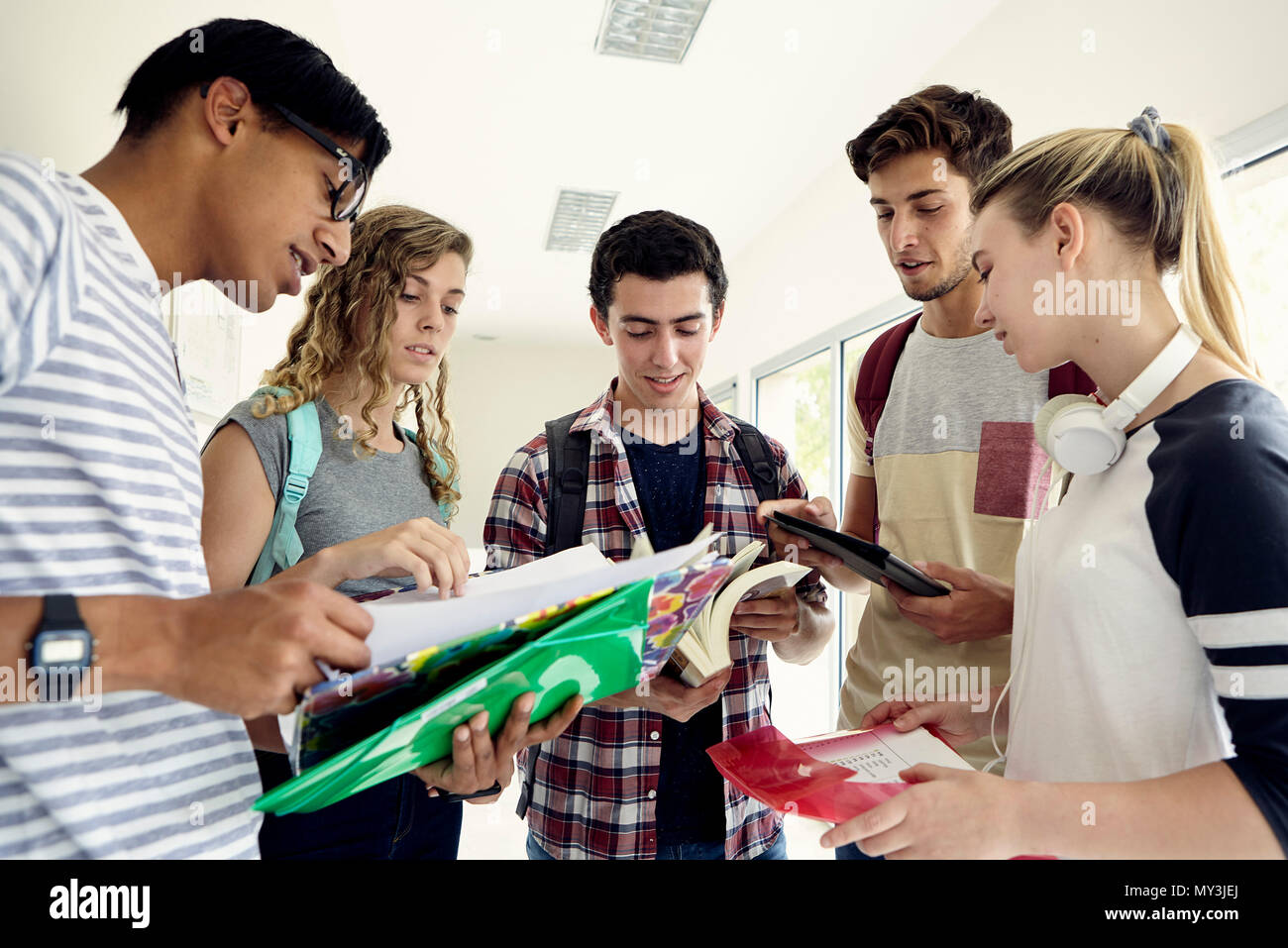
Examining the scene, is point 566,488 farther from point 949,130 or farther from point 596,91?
point 596,91

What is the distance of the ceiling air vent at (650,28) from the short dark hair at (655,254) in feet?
6.44

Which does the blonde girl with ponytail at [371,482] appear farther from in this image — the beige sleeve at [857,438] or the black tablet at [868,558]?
the beige sleeve at [857,438]

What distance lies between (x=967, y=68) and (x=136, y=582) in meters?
3.68

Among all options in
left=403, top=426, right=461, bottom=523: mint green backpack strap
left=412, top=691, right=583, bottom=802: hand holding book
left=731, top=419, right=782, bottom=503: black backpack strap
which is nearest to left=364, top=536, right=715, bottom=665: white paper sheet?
left=412, top=691, right=583, bottom=802: hand holding book

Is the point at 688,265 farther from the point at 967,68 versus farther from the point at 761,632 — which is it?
the point at 967,68

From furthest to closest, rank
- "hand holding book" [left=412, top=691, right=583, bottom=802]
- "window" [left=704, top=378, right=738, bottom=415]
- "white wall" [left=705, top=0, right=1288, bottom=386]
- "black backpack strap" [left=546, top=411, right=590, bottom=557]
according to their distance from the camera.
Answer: "window" [left=704, top=378, right=738, bottom=415] → "white wall" [left=705, top=0, right=1288, bottom=386] → "black backpack strap" [left=546, top=411, right=590, bottom=557] → "hand holding book" [left=412, top=691, right=583, bottom=802]

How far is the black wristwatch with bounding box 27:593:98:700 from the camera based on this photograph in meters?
0.55

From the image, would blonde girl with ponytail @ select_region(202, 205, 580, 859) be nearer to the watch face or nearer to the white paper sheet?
the white paper sheet

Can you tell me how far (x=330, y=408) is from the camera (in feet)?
5.14

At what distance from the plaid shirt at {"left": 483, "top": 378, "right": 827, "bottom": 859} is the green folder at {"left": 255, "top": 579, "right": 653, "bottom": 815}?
0.60 metres

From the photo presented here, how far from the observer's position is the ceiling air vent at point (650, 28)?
3299 millimetres

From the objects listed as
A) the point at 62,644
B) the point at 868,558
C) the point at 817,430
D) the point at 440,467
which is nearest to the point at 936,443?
the point at 868,558

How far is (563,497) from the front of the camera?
155 centimetres
